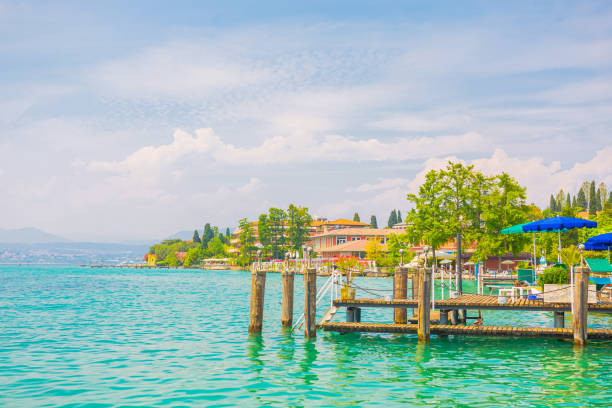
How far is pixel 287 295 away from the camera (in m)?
22.2

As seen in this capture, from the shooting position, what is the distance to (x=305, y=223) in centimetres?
14150

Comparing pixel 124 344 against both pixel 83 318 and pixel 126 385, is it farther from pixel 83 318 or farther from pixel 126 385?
pixel 83 318

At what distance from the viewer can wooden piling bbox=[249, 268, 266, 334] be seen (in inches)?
830

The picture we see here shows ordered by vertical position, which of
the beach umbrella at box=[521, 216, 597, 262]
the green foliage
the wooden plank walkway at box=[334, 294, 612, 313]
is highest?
the beach umbrella at box=[521, 216, 597, 262]

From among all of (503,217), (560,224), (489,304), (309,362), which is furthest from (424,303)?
(503,217)

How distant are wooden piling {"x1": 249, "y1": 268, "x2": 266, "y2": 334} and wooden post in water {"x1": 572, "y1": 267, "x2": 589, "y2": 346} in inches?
401

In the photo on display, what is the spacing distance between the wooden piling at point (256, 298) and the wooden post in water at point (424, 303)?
5.62 metres

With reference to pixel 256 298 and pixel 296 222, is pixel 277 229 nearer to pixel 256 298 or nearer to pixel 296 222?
pixel 296 222

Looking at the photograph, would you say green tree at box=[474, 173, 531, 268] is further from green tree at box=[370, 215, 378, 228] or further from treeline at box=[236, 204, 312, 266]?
green tree at box=[370, 215, 378, 228]

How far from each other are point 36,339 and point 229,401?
43.0 ft

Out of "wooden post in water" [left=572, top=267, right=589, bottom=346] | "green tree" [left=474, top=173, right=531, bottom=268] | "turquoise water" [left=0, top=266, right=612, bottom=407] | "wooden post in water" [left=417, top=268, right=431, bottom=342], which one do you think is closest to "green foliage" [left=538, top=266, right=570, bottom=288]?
"turquoise water" [left=0, top=266, right=612, bottom=407]

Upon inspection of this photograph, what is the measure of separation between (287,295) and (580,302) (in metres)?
9.98

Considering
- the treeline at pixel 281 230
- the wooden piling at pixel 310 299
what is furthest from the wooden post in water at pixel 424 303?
the treeline at pixel 281 230

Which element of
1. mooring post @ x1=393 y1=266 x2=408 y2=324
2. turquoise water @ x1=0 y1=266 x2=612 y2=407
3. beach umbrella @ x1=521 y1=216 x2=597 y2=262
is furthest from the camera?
beach umbrella @ x1=521 y1=216 x2=597 y2=262
